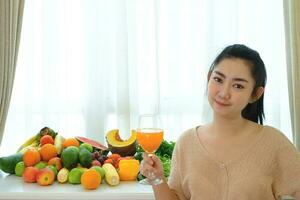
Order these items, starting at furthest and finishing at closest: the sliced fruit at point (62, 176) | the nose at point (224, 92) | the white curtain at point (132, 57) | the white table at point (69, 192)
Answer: the white curtain at point (132, 57) → the sliced fruit at point (62, 176) → the white table at point (69, 192) → the nose at point (224, 92)

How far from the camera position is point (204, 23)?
2.04m

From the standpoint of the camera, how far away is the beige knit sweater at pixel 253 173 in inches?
47.2

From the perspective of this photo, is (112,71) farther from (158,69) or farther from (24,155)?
(24,155)

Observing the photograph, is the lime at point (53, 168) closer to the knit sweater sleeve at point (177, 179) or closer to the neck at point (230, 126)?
the knit sweater sleeve at point (177, 179)

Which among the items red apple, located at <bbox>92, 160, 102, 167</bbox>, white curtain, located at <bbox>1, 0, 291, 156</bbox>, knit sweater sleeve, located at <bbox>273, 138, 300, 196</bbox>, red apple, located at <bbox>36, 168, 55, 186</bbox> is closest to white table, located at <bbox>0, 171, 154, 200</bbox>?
red apple, located at <bbox>36, 168, 55, 186</bbox>

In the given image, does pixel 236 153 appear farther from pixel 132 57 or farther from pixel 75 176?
pixel 132 57

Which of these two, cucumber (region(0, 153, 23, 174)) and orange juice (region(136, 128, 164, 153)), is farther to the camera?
cucumber (region(0, 153, 23, 174))

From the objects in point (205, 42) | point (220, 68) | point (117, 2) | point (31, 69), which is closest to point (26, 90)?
point (31, 69)

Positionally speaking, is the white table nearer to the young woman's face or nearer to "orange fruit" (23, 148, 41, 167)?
"orange fruit" (23, 148, 41, 167)

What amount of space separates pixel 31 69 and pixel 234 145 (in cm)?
133

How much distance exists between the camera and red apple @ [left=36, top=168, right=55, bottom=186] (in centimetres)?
165

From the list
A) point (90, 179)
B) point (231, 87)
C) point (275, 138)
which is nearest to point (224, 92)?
point (231, 87)

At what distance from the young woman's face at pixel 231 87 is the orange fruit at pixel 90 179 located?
692 mm

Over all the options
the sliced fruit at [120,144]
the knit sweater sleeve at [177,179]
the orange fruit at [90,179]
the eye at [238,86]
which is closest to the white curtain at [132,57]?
the sliced fruit at [120,144]
